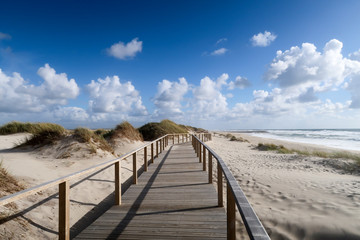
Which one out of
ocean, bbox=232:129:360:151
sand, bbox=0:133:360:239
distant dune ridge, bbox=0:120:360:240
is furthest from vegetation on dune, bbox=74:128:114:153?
ocean, bbox=232:129:360:151

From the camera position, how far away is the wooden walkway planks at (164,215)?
2557 millimetres

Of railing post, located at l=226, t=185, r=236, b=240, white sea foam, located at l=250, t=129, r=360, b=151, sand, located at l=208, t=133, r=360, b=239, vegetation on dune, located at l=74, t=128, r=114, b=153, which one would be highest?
vegetation on dune, located at l=74, t=128, r=114, b=153

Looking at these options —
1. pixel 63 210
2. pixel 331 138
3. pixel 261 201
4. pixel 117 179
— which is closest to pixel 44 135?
pixel 117 179

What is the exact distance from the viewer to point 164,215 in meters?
3.05

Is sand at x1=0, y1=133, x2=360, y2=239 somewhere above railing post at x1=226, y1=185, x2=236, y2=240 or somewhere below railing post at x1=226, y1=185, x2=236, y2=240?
below

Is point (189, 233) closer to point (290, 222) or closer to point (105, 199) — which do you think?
point (290, 222)

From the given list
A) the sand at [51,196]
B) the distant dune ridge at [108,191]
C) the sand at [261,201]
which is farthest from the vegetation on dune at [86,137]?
the sand at [261,201]

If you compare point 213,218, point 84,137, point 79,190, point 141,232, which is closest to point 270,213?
point 213,218

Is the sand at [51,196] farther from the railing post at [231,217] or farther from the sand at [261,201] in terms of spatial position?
the railing post at [231,217]

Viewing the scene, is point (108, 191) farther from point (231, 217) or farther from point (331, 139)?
point (331, 139)

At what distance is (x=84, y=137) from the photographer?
26.6 feet

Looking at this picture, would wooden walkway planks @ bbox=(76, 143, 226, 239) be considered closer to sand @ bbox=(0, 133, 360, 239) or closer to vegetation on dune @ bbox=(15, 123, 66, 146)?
sand @ bbox=(0, 133, 360, 239)

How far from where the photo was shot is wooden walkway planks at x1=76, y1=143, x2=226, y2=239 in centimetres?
256

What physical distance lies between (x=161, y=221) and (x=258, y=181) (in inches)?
175
